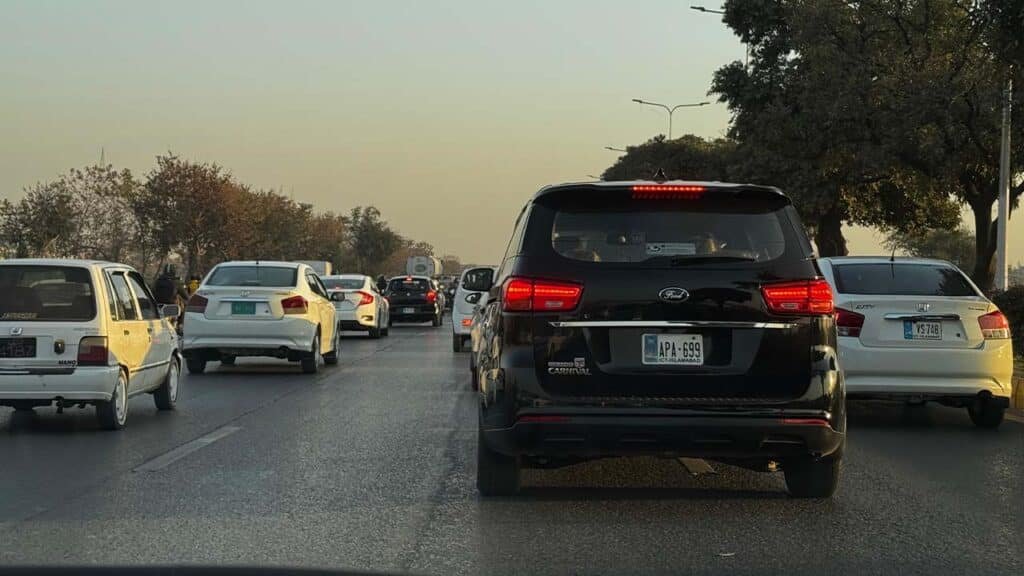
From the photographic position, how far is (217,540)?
21.8 ft

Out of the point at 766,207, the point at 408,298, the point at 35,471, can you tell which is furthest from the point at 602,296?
the point at 408,298

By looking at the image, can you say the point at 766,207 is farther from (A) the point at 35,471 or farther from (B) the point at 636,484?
(A) the point at 35,471

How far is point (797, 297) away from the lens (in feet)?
23.3

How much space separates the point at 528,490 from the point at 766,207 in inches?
94.6

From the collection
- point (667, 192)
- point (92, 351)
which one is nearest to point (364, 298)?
point (92, 351)

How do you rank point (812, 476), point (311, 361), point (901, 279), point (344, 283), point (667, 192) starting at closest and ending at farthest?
point (667, 192) < point (812, 476) < point (901, 279) < point (311, 361) < point (344, 283)

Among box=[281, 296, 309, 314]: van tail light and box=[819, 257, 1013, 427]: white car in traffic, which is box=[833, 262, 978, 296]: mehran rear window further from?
box=[281, 296, 309, 314]: van tail light

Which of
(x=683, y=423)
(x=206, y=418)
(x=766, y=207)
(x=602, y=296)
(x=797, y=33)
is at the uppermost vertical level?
(x=797, y=33)

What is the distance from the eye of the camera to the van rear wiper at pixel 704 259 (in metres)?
7.06

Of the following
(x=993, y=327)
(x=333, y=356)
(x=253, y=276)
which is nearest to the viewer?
(x=993, y=327)

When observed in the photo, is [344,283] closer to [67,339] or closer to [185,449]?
[67,339]

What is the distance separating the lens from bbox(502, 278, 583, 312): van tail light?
6996 mm

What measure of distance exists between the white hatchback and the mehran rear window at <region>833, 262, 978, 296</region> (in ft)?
21.9

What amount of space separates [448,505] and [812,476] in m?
2.20
